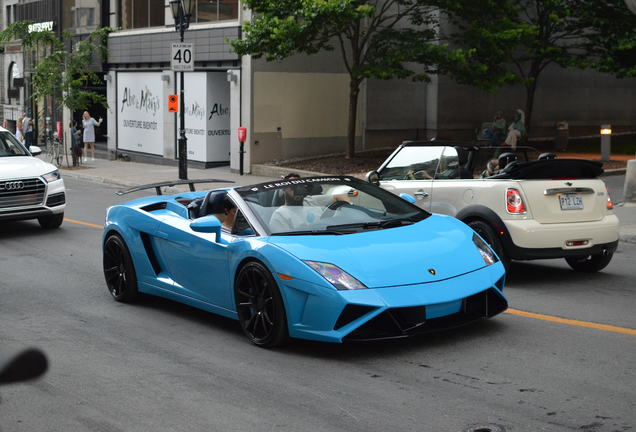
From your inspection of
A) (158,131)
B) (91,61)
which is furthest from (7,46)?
(158,131)

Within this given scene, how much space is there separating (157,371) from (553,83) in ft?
113

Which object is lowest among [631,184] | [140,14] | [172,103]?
[631,184]

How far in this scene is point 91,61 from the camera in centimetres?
3662

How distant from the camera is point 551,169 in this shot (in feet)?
33.2

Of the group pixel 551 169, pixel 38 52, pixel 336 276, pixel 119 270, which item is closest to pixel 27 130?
pixel 38 52

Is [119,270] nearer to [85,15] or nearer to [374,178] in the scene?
[374,178]

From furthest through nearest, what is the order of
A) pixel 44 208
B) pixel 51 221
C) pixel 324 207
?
1. pixel 51 221
2. pixel 44 208
3. pixel 324 207

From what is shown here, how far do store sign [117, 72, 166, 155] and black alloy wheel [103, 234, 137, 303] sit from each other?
2594cm

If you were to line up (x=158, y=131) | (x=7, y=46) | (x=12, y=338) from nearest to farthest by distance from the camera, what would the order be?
(x=12, y=338), (x=158, y=131), (x=7, y=46)

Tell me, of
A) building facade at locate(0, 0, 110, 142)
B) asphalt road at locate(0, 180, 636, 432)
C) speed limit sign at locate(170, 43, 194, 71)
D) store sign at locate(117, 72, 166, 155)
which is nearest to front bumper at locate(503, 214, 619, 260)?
asphalt road at locate(0, 180, 636, 432)

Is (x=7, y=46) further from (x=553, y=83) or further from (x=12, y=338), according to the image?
(x=12, y=338)

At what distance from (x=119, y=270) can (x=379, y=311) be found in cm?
367

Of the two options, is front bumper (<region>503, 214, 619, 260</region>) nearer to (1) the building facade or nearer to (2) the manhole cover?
(2) the manhole cover

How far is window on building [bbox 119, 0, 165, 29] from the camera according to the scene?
35031 mm
